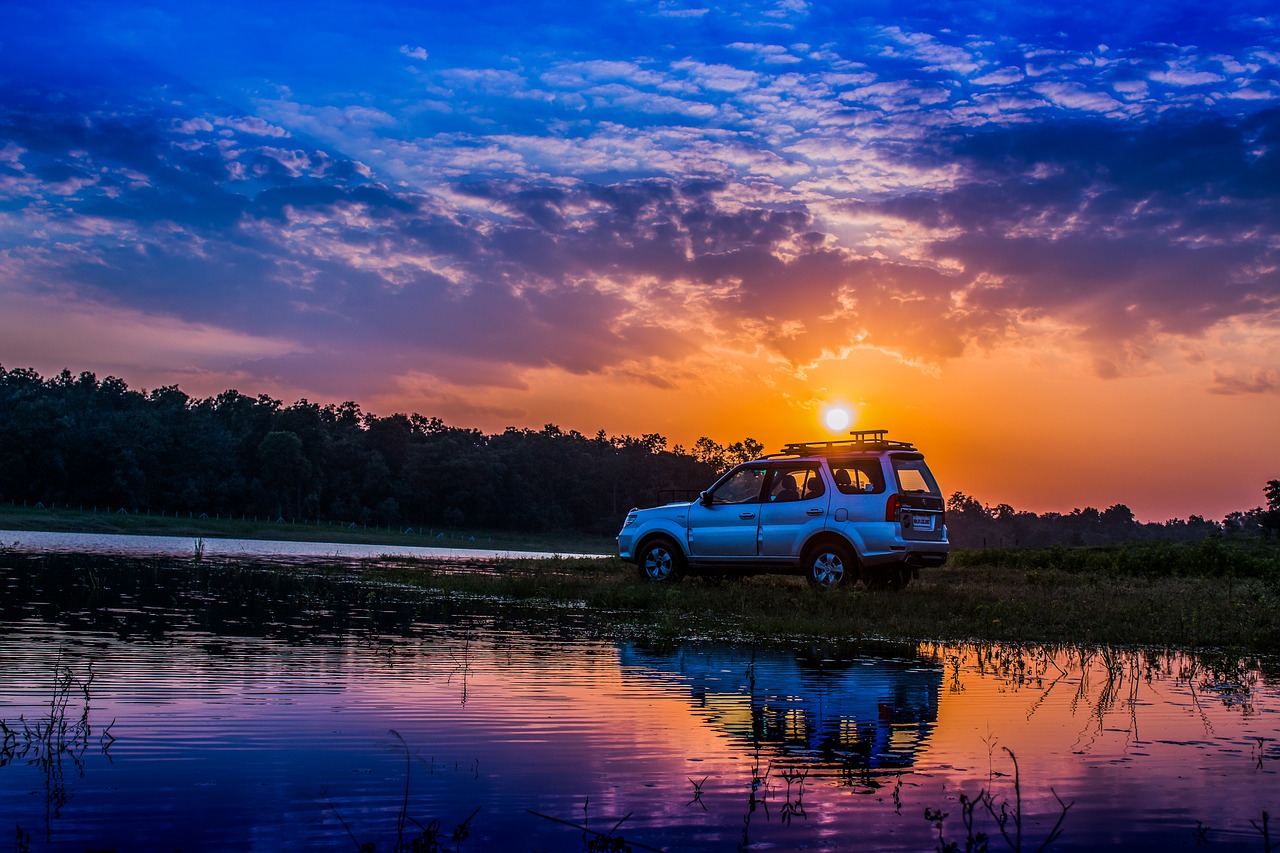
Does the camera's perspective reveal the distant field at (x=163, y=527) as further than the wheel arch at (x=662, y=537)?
Yes

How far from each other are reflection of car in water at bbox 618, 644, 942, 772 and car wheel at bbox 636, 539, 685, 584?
8.36 m

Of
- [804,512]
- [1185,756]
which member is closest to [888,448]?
[804,512]

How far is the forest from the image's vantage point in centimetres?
10975

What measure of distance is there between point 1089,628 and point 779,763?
931 centimetres

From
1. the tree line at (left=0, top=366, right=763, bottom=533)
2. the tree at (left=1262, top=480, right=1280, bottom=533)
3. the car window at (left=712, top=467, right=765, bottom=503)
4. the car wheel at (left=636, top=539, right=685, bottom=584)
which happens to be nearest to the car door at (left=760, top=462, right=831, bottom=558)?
the car window at (left=712, top=467, right=765, bottom=503)

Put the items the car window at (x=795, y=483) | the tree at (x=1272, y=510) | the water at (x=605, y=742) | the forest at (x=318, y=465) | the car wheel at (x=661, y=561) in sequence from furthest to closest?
1. the forest at (x=318, y=465)
2. the tree at (x=1272, y=510)
3. the car wheel at (x=661, y=561)
4. the car window at (x=795, y=483)
5. the water at (x=605, y=742)

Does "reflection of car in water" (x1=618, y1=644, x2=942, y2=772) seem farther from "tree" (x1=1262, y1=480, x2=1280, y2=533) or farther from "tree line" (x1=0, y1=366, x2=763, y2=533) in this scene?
"tree line" (x1=0, y1=366, x2=763, y2=533)

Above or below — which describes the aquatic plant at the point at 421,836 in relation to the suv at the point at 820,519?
below

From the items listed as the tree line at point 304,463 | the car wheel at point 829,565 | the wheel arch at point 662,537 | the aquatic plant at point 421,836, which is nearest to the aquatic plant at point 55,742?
the aquatic plant at point 421,836

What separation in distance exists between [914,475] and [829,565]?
85.4 inches

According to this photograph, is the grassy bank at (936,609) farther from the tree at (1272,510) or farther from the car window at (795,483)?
the tree at (1272,510)

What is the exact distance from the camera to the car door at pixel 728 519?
746 inches

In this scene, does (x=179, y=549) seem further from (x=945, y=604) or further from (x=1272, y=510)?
(x=1272, y=510)

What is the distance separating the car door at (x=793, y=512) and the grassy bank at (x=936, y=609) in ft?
2.51
